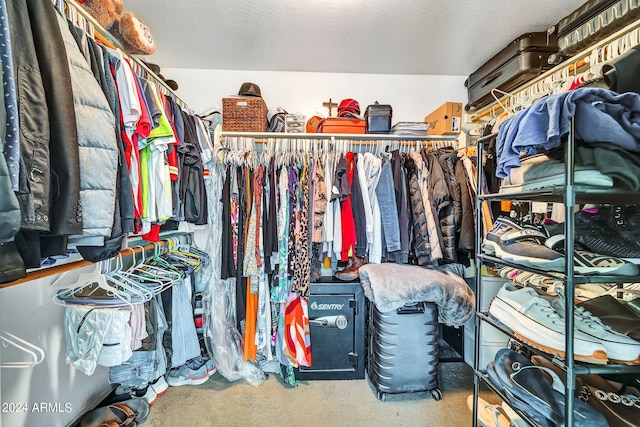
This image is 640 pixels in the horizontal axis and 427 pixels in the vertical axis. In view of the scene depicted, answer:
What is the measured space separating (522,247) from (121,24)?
6.55ft

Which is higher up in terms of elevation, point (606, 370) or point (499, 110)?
point (499, 110)

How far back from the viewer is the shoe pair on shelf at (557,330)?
80 cm

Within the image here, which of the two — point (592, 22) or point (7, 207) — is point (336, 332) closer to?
point (7, 207)

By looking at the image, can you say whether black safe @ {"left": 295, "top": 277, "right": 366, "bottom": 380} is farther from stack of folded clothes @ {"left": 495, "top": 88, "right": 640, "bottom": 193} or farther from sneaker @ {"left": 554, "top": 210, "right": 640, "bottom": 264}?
stack of folded clothes @ {"left": 495, "top": 88, "right": 640, "bottom": 193}

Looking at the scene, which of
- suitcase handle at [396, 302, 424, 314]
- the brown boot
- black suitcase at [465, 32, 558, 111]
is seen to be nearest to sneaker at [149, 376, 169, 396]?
the brown boot

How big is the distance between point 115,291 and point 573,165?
180 cm

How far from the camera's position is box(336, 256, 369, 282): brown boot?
207cm

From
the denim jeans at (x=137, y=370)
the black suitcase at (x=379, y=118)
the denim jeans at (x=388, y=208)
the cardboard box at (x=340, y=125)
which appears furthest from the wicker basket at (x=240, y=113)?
the denim jeans at (x=137, y=370)

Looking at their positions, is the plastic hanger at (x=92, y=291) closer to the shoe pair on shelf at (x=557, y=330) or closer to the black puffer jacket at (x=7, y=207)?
the black puffer jacket at (x=7, y=207)

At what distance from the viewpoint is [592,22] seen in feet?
4.73

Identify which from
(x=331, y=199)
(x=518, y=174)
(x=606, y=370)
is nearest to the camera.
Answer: (x=606, y=370)

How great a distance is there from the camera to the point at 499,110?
218 centimetres

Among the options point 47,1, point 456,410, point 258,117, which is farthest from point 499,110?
point 47,1

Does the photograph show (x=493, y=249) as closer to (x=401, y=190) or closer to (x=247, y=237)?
(x=401, y=190)
